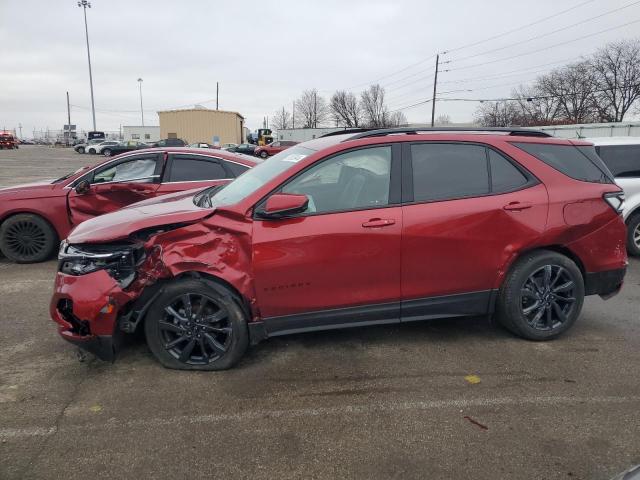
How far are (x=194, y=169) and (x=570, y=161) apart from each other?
15.7 ft

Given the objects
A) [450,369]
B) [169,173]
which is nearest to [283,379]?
[450,369]

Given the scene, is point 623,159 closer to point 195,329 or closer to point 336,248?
point 336,248

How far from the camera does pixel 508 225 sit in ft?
12.1

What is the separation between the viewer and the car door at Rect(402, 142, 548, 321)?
3.57m

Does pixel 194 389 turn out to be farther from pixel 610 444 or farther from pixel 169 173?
pixel 169 173

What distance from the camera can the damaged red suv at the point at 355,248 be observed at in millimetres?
3334

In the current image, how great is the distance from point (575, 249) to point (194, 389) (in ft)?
10.6

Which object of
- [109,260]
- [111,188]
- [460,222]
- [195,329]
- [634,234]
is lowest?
[195,329]

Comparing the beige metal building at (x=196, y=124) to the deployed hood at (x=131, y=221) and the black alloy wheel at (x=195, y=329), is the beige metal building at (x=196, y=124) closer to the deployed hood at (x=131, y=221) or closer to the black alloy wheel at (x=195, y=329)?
the deployed hood at (x=131, y=221)

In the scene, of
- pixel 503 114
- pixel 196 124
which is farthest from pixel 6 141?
pixel 503 114

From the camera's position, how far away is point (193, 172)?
670 centimetres

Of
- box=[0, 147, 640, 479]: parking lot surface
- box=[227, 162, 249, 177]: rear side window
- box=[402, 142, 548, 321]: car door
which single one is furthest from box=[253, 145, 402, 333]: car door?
box=[227, 162, 249, 177]: rear side window

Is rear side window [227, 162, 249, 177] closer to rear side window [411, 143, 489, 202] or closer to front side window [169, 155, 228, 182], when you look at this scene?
front side window [169, 155, 228, 182]

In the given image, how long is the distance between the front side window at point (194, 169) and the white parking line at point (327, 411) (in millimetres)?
4327
